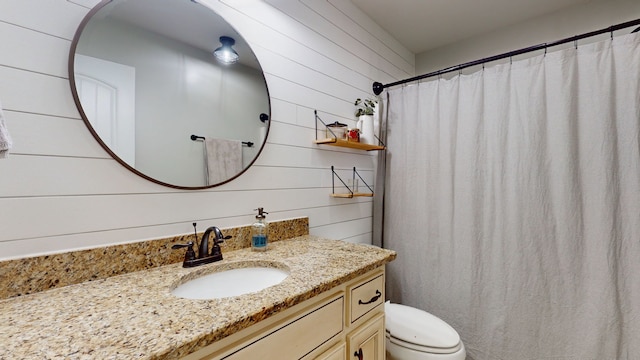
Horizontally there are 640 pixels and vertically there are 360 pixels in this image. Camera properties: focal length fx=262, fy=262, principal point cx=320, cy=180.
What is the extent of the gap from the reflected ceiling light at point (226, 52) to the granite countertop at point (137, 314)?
0.92 metres

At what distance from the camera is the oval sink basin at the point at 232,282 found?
0.93m

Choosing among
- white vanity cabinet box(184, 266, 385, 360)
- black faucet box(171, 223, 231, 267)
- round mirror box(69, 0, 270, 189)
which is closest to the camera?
white vanity cabinet box(184, 266, 385, 360)

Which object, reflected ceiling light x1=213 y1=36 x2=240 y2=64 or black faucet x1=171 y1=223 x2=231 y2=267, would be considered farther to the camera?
reflected ceiling light x1=213 y1=36 x2=240 y2=64

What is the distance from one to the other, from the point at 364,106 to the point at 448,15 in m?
1.00

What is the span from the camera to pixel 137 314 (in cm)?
64

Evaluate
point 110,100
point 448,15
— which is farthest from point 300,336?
point 448,15

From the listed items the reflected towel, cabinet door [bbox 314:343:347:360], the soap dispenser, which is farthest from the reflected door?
cabinet door [bbox 314:343:347:360]

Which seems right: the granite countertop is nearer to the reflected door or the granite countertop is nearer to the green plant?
the reflected door

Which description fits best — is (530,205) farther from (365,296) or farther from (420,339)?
(365,296)

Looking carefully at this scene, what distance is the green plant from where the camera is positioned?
1.85m

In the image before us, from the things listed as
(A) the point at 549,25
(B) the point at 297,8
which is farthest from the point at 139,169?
(A) the point at 549,25

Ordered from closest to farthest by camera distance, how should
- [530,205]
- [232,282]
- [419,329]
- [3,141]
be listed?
[3,141] < [232,282] < [419,329] < [530,205]

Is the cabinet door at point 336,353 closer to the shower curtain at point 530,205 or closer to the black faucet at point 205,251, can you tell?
the black faucet at point 205,251

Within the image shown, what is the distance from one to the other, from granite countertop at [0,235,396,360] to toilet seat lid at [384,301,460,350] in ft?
2.03
